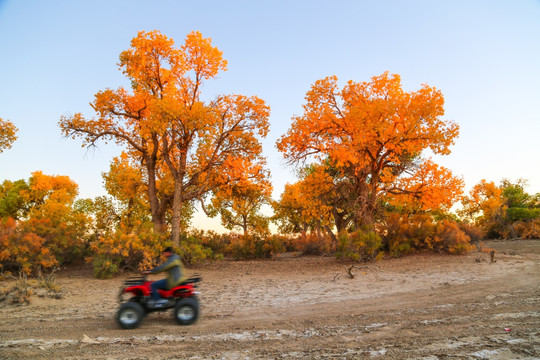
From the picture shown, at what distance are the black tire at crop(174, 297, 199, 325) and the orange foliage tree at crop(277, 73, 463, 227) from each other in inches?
459

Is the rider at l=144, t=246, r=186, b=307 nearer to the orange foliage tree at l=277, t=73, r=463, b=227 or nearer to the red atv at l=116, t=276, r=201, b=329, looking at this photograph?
the red atv at l=116, t=276, r=201, b=329

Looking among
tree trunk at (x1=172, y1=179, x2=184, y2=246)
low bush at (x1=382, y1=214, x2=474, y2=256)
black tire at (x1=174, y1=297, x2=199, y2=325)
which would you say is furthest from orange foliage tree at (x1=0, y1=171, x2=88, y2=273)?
low bush at (x1=382, y1=214, x2=474, y2=256)

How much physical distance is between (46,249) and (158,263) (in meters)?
4.41

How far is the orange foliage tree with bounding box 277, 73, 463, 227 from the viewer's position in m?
16.5

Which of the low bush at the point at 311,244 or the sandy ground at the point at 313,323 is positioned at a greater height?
the low bush at the point at 311,244

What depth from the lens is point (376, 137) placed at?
55.4 ft

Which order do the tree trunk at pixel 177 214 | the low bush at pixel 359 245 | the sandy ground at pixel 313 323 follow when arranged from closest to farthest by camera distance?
1. the sandy ground at pixel 313 323
2. the low bush at pixel 359 245
3. the tree trunk at pixel 177 214

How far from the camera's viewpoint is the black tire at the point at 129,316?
6.36 meters

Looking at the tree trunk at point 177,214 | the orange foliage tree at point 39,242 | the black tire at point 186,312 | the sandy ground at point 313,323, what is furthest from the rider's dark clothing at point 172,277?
the tree trunk at point 177,214

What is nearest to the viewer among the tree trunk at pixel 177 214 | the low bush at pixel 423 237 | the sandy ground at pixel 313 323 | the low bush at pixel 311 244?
the sandy ground at pixel 313 323

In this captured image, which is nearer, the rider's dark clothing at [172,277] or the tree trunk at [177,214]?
the rider's dark clothing at [172,277]

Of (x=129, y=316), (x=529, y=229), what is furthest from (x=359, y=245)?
(x=529, y=229)

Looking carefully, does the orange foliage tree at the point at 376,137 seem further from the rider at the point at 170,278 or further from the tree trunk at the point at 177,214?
the rider at the point at 170,278

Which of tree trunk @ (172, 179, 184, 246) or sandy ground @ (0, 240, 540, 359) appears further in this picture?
tree trunk @ (172, 179, 184, 246)
